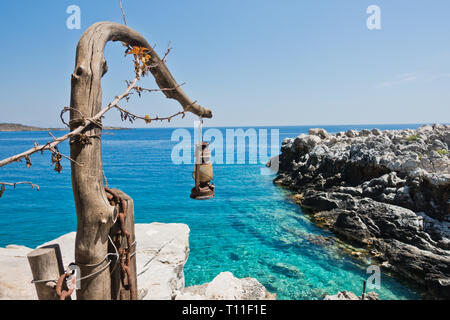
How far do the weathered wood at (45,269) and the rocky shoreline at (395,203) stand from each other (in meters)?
9.53

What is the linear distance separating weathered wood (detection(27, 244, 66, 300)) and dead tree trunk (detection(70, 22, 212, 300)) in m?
0.21

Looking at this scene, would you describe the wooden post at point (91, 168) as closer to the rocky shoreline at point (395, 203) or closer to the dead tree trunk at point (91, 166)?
the dead tree trunk at point (91, 166)

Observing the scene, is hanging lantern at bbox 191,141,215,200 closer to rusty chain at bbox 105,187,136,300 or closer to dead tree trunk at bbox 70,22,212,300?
rusty chain at bbox 105,187,136,300

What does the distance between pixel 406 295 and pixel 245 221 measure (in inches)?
324

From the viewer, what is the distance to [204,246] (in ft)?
37.2

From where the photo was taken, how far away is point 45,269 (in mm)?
1971

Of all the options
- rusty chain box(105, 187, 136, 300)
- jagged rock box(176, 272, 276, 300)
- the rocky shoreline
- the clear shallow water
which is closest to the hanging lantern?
rusty chain box(105, 187, 136, 300)

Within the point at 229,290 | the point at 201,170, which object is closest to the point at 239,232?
the point at 229,290

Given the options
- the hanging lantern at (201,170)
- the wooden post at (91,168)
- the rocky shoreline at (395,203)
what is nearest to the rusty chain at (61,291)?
the wooden post at (91,168)

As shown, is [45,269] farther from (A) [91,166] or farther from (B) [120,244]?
(A) [91,166]

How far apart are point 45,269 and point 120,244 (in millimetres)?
559

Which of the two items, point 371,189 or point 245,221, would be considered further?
point 245,221

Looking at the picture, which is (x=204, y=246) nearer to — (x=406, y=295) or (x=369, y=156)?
(x=406, y=295)
